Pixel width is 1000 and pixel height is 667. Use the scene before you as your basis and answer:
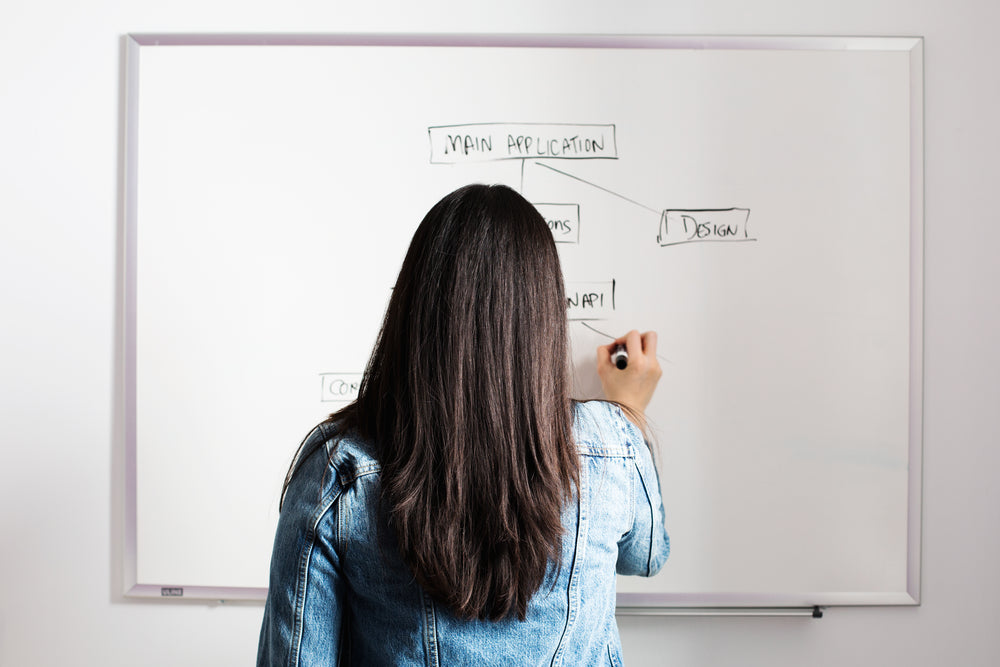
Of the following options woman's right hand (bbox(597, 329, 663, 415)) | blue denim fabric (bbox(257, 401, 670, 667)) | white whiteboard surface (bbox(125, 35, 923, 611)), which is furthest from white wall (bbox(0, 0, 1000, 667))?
blue denim fabric (bbox(257, 401, 670, 667))

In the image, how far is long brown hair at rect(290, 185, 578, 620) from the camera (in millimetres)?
555

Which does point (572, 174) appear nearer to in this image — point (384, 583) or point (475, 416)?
point (475, 416)

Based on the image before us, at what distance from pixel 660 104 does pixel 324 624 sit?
3.16 ft

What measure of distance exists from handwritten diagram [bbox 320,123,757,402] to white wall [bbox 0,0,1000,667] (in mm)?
192

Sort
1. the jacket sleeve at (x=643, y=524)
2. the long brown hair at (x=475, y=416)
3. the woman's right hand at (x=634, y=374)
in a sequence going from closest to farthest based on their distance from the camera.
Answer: the long brown hair at (x=475, y=416) → the jacket sleeve at (x=643, y=524) → the woman's right hand at (x=634, y=374)

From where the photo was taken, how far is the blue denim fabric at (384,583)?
1.91 feet

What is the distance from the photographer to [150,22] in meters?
1.10

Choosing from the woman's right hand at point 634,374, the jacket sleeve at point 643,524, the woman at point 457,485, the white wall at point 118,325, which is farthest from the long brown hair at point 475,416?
the white wall at point 118,325

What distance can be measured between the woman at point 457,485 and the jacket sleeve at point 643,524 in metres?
0.06

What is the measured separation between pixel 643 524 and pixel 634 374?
1.06 feet

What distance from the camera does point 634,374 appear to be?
0.99 m


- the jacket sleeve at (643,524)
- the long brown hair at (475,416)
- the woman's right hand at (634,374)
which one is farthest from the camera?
the woman's right hand at (634,374)

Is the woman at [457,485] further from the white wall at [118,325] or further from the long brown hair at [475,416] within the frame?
the white wall at [118,325]

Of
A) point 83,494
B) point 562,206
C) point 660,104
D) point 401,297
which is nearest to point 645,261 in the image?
point 562,206
